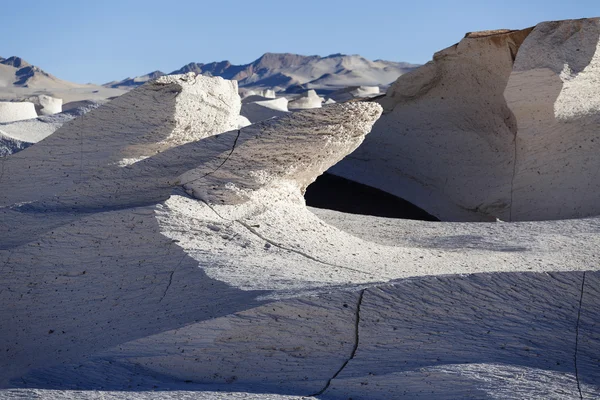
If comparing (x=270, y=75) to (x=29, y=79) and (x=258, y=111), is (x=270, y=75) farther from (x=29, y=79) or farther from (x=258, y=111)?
(x=258, y=111)

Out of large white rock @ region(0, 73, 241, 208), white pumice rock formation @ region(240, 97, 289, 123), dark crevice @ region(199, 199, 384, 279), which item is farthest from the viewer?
white pumice rock formation @ region(240, 97, 289, 123)

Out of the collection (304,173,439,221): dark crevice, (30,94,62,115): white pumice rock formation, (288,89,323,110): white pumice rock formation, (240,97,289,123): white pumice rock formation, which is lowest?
(304,173,439,221): dark crevice

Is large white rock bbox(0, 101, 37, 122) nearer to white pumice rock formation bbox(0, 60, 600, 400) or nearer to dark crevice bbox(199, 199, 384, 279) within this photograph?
white pumice rock formation bbox(0, 60, 600, 400)

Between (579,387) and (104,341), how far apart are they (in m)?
2.00

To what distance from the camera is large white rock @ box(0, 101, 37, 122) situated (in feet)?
39.3

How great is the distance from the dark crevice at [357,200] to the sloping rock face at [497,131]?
0.10 m

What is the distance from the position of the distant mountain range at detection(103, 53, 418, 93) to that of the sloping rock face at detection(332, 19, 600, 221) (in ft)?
97.7

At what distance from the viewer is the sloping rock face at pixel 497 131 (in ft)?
24.3

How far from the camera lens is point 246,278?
154 inches

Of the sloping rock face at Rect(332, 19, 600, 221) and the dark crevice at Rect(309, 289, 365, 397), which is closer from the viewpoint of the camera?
the dark crevice at Rect(309, 289, 365, 397)

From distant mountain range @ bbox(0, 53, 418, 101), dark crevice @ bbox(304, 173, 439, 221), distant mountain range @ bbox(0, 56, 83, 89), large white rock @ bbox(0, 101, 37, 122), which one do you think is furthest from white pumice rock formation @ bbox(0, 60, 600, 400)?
distant mountain range @ bbox(0, 56, 83, 89)

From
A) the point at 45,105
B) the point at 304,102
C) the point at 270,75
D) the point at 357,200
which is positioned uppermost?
the point at 270,75

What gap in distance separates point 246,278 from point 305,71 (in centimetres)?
5975

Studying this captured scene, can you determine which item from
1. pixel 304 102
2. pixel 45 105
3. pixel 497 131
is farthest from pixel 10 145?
pixel 304 102
